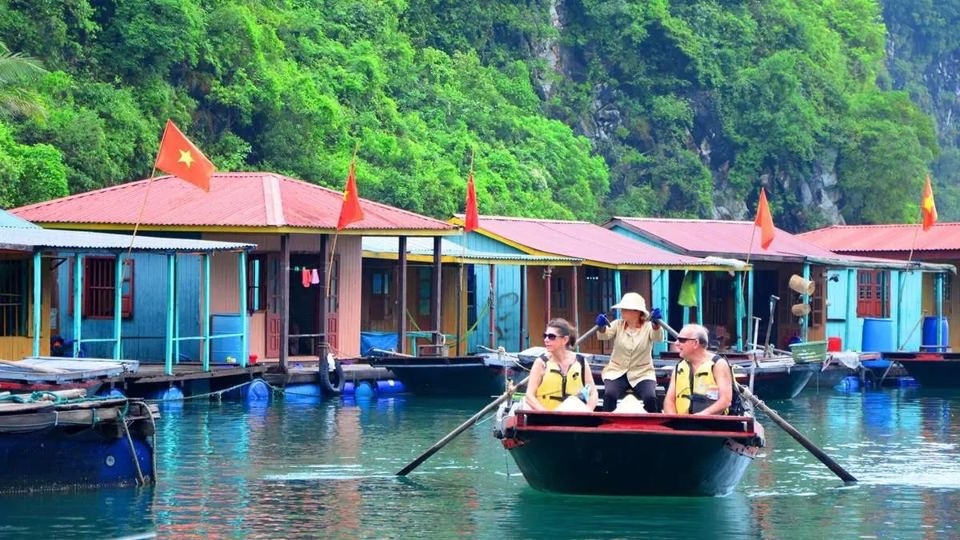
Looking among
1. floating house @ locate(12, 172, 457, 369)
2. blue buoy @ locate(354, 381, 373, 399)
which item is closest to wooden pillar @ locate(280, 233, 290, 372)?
floating house @ locate(12, 172, 457, 369)

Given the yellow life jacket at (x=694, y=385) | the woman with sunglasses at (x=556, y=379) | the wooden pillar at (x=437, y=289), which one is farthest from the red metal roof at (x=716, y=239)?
the yellow life jacket at (x=694, y=385)

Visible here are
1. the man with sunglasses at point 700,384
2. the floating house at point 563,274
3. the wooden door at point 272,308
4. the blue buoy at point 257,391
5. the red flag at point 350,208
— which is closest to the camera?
A: the man with sunglasses at point 700,384

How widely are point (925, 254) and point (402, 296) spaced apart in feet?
54.6

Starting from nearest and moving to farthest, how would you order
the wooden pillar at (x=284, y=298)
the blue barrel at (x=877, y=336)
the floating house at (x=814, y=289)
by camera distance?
1. the wooden pillar at (x=284, y=298)
2. the floating house at (x=814, y=289)
3. the blue barrel at (x=877, y=336)

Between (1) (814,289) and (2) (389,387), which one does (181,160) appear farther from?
(1) (814,289)

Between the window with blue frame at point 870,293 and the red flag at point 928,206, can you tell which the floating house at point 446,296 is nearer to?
the window with blue frame at point 870,293

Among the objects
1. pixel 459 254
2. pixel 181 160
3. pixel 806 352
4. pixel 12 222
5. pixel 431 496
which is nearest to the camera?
pixel 431 496

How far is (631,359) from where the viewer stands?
1625cm

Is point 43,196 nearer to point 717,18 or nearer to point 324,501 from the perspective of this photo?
point 324,501

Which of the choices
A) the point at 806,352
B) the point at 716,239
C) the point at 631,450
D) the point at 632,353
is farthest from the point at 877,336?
the point at 631,450

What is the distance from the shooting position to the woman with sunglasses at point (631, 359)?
1611cm

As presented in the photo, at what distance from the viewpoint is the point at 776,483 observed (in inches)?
730

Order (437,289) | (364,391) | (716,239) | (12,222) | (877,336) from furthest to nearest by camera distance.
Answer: (716,239)
(877,336)
(437,289)
(364,391)
(12,222)

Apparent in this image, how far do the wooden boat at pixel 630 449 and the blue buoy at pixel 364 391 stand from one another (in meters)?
14.1
